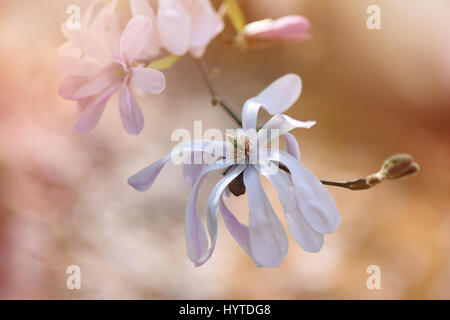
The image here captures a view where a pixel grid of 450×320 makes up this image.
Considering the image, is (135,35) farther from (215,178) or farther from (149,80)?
(215,178)

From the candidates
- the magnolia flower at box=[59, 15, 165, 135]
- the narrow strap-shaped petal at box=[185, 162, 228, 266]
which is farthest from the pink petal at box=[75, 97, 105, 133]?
the narrow strap-shaped petal at box=[185, 162, 228, 266]

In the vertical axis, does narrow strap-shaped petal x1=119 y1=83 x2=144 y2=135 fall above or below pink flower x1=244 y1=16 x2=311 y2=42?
below

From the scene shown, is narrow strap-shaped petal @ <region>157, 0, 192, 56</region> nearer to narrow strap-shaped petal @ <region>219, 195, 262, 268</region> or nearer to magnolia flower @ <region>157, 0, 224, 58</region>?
magnolia flower @ <region>157, 0, 224, 58</region>

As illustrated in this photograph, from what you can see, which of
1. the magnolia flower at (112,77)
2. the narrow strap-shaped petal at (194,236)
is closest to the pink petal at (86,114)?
the magnolia flower at (112,77)

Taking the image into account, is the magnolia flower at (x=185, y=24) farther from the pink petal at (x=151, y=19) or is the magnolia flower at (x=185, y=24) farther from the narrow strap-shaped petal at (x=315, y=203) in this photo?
the narrow strap-shaped petal at (x=315, y=203)

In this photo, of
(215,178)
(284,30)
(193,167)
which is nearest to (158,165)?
(193,167)

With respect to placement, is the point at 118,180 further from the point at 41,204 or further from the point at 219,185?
the point at 219,185
